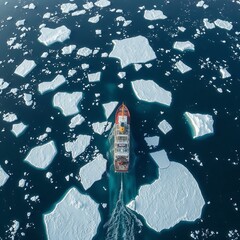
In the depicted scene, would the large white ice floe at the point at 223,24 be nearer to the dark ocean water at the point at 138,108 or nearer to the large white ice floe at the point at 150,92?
the dark ocean water at the point at 138,108

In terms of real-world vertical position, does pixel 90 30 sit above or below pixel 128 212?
above

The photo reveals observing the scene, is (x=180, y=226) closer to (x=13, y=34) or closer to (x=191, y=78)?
(x=191, y=78)

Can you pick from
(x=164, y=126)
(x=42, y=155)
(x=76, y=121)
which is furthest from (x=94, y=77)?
(x=42, y=155)

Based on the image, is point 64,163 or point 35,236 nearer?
point 35,236

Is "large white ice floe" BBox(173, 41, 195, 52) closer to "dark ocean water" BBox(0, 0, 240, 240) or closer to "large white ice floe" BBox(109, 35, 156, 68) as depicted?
"dark ocean water" BBox(0, 0, 240, 240)

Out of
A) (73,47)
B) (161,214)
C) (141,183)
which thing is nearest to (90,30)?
(73,47)

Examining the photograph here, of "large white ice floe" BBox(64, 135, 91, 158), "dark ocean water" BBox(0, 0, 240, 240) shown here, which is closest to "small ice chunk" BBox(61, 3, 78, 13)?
"dark ocean water" BBox(0, 0, 240, 240)
